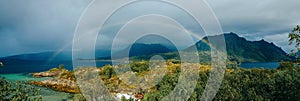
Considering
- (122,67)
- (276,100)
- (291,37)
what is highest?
(122,67)

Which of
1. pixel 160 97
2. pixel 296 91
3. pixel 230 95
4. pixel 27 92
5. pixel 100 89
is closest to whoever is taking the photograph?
pixel 27 92

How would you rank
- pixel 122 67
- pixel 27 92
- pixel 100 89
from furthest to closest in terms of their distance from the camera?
1. pixel 122 67
2. pixel 100 89
3. pixel 27 92

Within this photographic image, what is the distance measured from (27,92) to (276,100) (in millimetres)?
31400

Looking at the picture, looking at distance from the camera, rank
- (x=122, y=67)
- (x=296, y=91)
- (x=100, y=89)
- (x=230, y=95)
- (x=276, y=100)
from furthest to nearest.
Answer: (x=122, y=67) < (x=276, y=100) < (x=296, y=91) < (x=230, y=95) < (x=100, y=89)

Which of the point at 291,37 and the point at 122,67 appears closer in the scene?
the point at 291,37

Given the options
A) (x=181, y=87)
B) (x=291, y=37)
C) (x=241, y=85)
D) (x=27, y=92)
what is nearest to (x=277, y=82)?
(x=241, y=85)

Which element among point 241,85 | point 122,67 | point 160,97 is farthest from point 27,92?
point 122,67

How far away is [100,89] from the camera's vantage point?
889 inches

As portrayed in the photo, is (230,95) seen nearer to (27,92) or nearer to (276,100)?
(276,100)

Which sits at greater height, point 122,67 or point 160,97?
point 122,67

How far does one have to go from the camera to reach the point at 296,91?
33.0 metres

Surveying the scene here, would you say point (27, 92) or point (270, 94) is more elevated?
point (27, 92)

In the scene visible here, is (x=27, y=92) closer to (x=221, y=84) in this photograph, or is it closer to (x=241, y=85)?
(x=221, y=84)

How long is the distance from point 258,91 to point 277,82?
3199 mm
